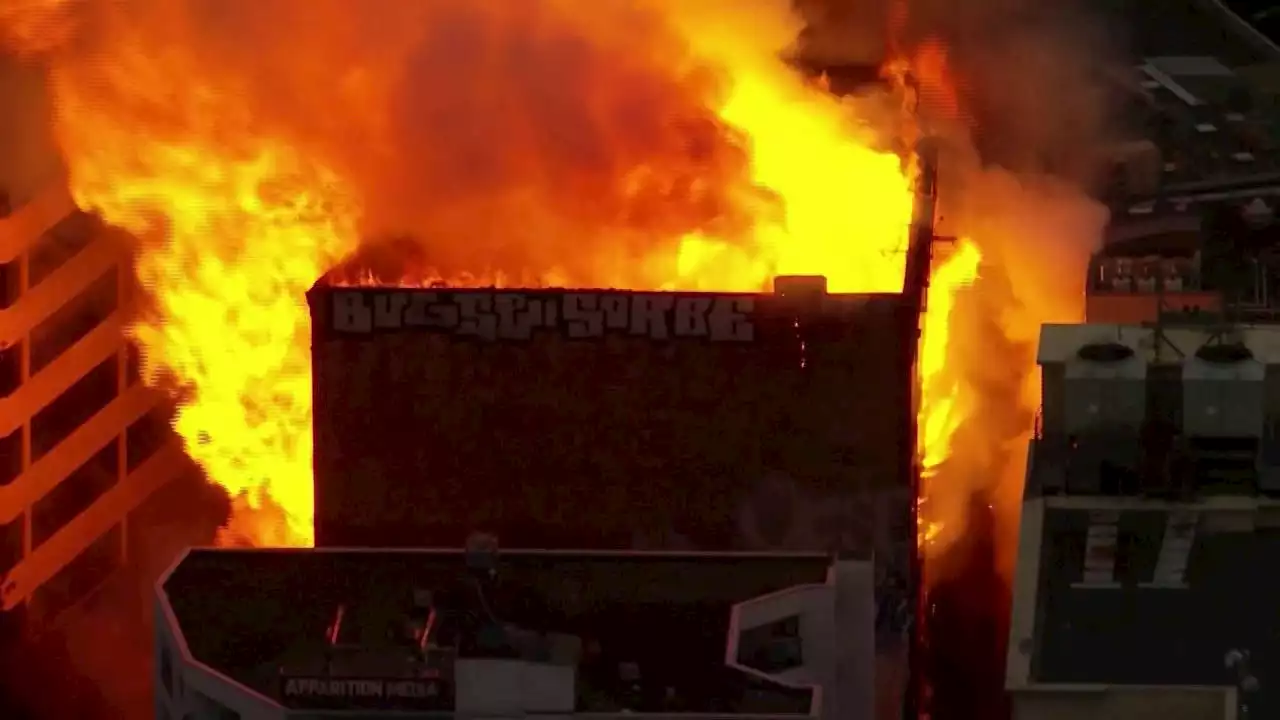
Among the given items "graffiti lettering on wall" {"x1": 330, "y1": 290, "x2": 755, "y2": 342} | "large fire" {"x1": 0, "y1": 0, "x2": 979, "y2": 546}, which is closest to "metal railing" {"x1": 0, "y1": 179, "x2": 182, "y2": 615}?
"large fire" {"x1": 0, "y1": 0, "x2": 979, "y2": 546}

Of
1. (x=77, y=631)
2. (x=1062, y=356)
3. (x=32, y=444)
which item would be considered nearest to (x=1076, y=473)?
(x=1062, y=356)

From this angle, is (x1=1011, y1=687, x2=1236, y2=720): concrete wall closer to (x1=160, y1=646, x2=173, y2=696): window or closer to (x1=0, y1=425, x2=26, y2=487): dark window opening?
(x1=160, y1=646, x2=173, y2=696): window

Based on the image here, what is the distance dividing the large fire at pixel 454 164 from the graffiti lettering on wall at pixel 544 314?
9.05ft

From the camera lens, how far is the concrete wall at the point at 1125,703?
1088 inches

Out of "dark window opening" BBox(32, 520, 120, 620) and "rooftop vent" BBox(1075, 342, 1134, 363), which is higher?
"rooftop vent" BBox(1075, 342, 1134, 363)

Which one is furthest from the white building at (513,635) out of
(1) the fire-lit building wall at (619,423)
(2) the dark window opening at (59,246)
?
(2) the dark window opening at (59,246)

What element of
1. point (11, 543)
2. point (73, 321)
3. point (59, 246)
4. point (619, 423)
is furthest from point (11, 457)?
point (619, 423)

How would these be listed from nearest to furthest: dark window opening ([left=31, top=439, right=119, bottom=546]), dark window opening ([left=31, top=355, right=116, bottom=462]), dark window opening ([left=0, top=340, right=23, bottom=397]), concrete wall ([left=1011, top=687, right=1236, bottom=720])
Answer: concrete wall ([left=1011, top=687, right=1236, bottom=720]) → dark window opening ([left=0, top=340, right=23, bottom=397]) → dark window opening ([left=31, top=355, right=116, bottom=462]) → dark window opening ([left=31, top=439, right=119, bottom=546])

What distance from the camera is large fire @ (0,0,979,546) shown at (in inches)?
1533

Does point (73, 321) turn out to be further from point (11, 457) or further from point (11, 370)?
point (11, 457)

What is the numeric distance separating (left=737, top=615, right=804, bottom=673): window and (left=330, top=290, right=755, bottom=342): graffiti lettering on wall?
5.30 meters

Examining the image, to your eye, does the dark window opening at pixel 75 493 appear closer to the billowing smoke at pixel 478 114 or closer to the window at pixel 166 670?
the billowing smoke at pixel 478 114

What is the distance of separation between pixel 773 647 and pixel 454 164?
12.1 metres

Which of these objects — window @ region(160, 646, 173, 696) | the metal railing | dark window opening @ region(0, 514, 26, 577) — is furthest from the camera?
dark window opening @ region(0, 514, 26, 577)
